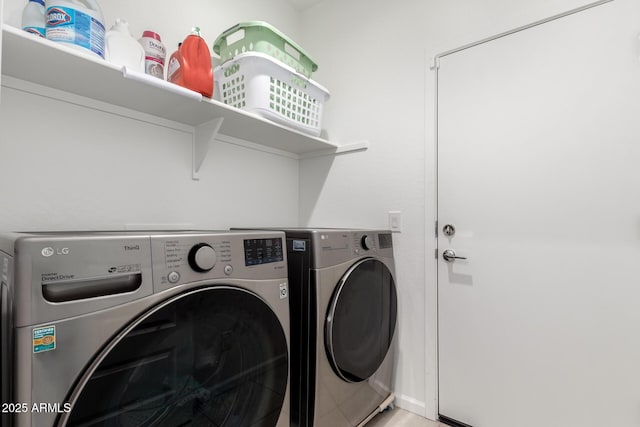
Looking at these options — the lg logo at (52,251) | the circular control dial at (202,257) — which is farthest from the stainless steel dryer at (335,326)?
the lg logo at (52,251)

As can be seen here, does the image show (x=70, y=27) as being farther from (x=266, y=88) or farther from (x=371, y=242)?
(x=371, y=242)

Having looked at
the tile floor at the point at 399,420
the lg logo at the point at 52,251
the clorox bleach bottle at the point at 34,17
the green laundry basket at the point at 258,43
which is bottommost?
the tile floor at the point at 399,420

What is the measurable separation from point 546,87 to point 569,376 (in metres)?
1.22

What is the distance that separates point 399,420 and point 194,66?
1.88 m

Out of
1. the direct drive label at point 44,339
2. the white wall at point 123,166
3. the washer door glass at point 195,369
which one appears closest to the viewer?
the direct drive label at point 44,339

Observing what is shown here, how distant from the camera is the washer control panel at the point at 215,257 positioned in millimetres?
750

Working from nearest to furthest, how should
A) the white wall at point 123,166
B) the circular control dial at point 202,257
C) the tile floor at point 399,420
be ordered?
the circular control dial at point 202,257, the white wall at point 123,166, the tile floor at point 399,420

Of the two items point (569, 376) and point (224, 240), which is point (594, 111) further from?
point (224, 240)

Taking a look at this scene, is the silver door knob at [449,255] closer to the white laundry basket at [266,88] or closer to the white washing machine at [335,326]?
the white washing machine at [335,326]

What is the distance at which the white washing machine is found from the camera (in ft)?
3.87

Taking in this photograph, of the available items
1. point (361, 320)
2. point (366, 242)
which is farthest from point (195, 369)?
point (366, 242)

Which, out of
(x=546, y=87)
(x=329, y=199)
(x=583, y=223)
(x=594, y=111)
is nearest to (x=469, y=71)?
(x=546, y=87)

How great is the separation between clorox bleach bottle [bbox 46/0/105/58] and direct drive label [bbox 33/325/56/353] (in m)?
0.83

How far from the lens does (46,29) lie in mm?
935
